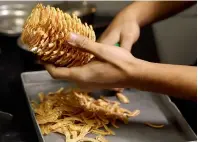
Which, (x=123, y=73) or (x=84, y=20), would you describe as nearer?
(x=123, y=73)

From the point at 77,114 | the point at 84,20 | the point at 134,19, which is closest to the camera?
the point at 77,114

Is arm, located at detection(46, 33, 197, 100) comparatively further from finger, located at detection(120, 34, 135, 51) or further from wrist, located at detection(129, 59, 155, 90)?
finger, located at detection(120, 34, 135, 51)

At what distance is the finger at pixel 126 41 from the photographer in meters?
1.03

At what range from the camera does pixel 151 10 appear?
45.7 inches

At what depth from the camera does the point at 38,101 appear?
1035 mm

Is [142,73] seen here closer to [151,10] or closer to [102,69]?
[102,69]

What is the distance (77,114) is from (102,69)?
0.15 meters

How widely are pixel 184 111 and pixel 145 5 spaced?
0.29m

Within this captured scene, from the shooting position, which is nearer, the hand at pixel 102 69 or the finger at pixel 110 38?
the hand at pixel 102 69

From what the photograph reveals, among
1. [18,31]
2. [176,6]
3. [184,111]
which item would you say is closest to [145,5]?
[176,6]

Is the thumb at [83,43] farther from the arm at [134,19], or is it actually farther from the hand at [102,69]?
the arm at [134,19]

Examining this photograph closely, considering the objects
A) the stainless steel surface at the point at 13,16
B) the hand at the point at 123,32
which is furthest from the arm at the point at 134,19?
the stainless steel surface at the point at 13,16

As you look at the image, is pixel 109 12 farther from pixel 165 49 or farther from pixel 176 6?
pixel 176 6

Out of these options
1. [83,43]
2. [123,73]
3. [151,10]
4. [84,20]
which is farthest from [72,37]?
[84,20]
